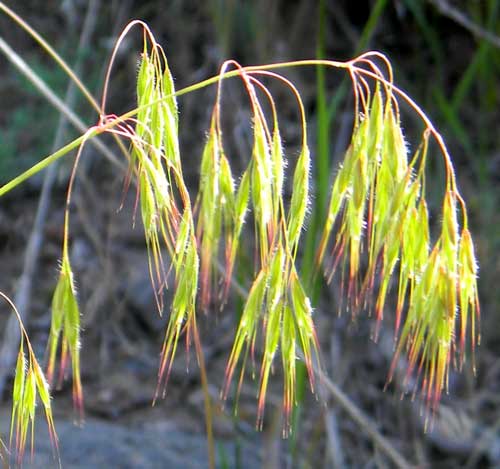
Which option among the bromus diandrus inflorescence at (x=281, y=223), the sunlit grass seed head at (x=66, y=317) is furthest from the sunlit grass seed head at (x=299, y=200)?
the sunlit grass seed head at (x=66, y=317)

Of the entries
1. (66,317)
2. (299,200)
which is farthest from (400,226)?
(66,317)

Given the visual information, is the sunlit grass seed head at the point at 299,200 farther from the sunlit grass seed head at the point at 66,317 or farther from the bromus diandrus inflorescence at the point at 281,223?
the sunlit grass seed head at the point at 66,317

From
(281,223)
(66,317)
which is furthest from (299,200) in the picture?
(66,317)

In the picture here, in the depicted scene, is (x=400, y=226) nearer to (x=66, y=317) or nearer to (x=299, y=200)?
(x=299, y=200)

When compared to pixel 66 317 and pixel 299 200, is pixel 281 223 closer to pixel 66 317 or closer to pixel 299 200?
pixel 299 200

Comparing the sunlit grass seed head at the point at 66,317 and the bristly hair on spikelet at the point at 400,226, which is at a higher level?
the bristly hair on spikelet at the point at 400,226

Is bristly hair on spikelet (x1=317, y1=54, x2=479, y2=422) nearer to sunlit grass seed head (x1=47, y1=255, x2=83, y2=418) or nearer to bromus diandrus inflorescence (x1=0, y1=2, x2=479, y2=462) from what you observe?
bromus diandrus inflorescence (x1=0, y1=2, x2=479, y2=462)

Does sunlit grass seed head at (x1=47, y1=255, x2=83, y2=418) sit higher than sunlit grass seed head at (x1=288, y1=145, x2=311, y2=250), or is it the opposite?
sunlit grass seed head at (x1=288, y1=145, x2=311, y2=250)

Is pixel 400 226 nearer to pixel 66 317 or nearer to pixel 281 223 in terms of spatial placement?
pixel 281 223

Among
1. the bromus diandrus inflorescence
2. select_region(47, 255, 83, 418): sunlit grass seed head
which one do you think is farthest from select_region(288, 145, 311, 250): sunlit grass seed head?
select_region(47, 255, 83, 418): sunlit grass seed head

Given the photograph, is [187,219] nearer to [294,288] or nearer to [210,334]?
[294,288]

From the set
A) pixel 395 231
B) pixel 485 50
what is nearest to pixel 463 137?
pixel 485 50

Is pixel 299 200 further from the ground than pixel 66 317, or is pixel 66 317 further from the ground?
pixel 299 200
